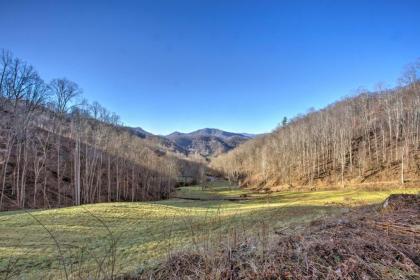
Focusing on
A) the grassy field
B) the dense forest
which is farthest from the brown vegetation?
the dense forest

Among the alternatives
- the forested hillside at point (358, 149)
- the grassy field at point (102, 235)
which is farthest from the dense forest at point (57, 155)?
the forested hillside at point (358, 149)

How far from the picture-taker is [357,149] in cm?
7019

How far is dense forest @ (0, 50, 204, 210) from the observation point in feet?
124

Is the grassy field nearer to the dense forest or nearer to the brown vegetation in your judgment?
the brown vegetation

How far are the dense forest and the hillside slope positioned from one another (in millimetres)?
37349

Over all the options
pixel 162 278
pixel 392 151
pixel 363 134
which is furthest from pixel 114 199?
pixel 363 134

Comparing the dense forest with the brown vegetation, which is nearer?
the brown vegetation

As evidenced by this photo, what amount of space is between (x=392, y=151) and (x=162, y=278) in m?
68.1

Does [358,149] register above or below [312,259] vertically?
above

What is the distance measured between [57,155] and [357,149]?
69.1 metres

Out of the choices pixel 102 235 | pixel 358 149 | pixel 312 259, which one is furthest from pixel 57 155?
pixel 358 149

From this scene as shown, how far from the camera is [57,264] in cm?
1027

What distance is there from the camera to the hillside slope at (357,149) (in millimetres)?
55188

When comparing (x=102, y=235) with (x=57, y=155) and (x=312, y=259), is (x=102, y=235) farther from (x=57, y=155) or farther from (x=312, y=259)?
(x=57, y=155)
